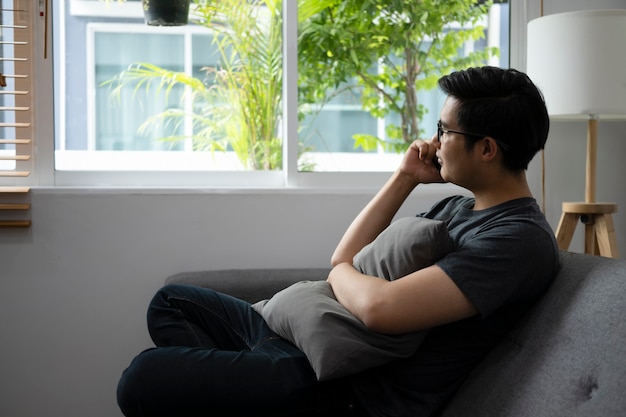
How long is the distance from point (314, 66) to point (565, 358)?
1851 millimetres

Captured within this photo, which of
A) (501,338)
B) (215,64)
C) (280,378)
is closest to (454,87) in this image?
(501,338)

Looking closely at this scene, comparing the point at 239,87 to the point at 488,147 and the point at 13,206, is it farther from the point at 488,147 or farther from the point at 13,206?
the point at 488,147

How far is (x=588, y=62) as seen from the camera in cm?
252

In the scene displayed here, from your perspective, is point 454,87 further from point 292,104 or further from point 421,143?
point 292,104

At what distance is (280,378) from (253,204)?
1241 millimetres

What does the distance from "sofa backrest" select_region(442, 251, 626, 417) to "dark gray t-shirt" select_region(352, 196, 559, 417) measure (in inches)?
1.3

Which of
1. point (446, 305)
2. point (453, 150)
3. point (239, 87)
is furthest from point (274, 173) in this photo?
point (446, 305)

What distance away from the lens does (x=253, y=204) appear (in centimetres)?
285

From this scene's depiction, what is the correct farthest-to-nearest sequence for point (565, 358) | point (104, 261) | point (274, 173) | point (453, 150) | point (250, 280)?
1. point (274, 173)
2. point (104, 261)
3. point (250, 280)
4. point (453, 150)
5. point (565, 358)

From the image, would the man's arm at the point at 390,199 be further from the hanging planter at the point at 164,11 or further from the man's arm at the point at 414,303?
the hanging planter at the point at 164,11

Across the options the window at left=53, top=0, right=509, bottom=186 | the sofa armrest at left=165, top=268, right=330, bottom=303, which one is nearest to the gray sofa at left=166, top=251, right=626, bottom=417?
the sofa armrest at left=165, top=268, right=330, bottom=303

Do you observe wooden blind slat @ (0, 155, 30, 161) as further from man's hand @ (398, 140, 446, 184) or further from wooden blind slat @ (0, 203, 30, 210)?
man's hand @ (398, 140, 446, 184)

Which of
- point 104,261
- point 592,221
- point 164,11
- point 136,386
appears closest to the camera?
point 136,386

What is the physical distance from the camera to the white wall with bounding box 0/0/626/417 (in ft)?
9.04
